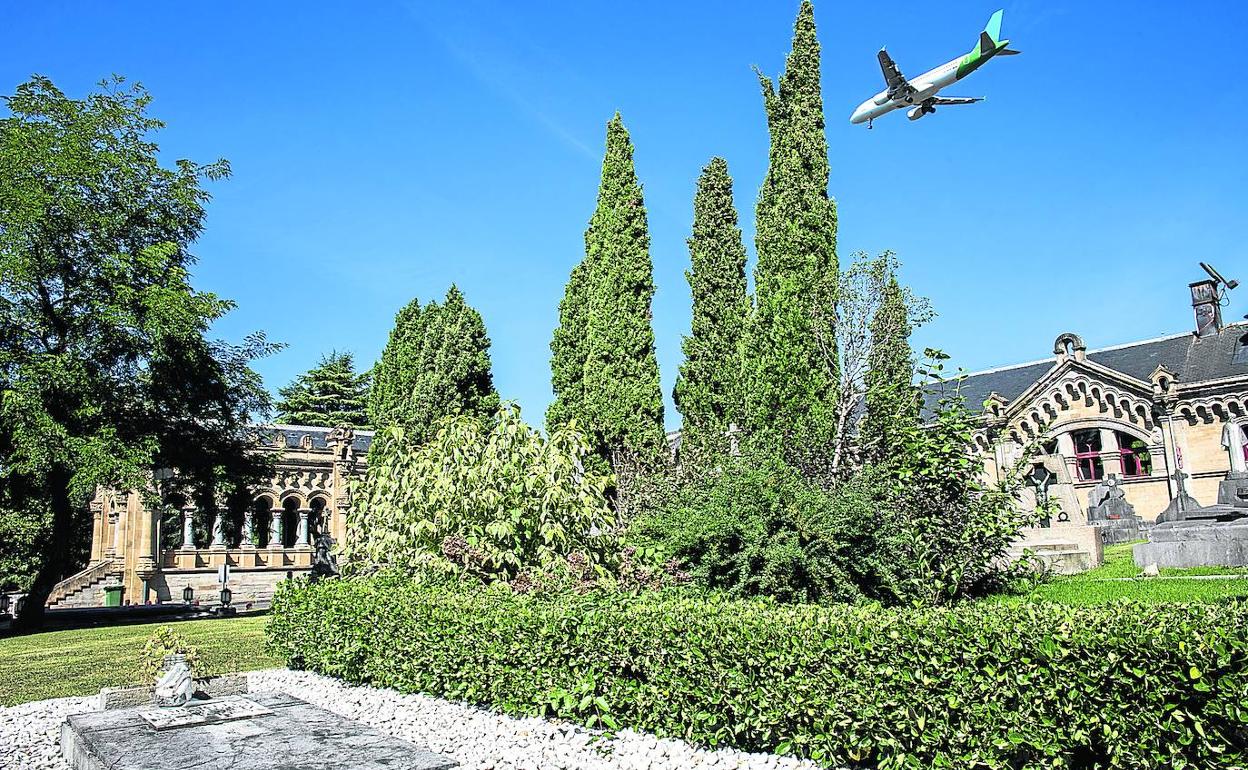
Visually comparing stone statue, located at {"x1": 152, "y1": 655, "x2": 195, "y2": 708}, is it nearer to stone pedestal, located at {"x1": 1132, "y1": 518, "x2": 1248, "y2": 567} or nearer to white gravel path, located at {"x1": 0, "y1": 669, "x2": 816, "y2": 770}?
white gravel path, located at {"x1": 0, "y1": 669, "x2": 816, "y2": 770}

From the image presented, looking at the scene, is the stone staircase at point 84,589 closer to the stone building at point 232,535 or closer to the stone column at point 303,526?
the stone building at point 232,535

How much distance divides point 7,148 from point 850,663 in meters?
24.0

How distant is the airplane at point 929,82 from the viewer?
12305 mm

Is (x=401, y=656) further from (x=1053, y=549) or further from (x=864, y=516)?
(x=1053, y=549)

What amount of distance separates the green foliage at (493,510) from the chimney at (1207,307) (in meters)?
36.0

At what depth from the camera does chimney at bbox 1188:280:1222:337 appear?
38.1 metres

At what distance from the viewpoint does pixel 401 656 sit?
31.7ft

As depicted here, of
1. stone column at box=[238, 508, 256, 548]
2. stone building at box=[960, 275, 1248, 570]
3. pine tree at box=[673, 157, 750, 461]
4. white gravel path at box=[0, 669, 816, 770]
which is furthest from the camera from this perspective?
stone column at box=[238, 508, 256, 548]

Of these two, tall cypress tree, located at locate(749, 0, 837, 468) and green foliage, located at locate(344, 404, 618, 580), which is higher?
tall cypress tree, located at locate(749, 0, 837, 468)

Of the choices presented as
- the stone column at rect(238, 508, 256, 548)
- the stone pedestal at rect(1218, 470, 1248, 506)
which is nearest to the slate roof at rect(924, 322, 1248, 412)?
Answer: the stone pedestal at rect(1218, 470, 1248, 506)

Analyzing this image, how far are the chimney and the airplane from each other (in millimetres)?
31350

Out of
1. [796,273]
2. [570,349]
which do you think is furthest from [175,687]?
[570,349]

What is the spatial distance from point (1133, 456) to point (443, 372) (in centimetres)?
2897

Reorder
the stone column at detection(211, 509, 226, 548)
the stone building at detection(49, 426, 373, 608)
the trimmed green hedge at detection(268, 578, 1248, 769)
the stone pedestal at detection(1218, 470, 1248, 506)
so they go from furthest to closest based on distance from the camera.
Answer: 1. the stone column at detection(211, 509, 226, 548)
2. the stone building at detection(49, 426, 373, 608)
3. the stone pedestal at detection(1218, 470, 1248, 506)
4. the trimmed green hedge at detection(268, 578, 1248, 769)
